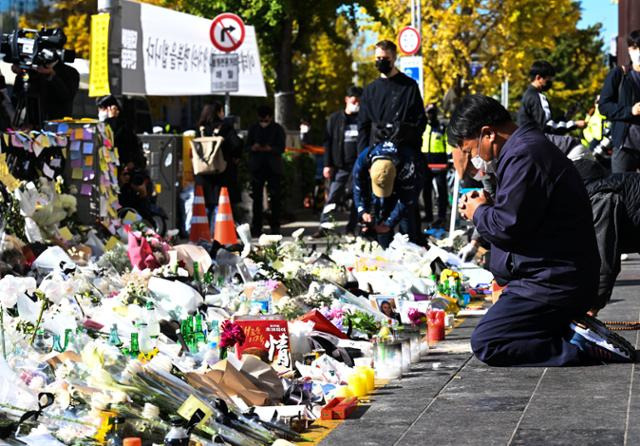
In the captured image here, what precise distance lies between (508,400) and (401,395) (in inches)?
25.2

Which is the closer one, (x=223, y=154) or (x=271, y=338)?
(x=271, y=338)

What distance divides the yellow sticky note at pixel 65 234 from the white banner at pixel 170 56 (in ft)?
36.2

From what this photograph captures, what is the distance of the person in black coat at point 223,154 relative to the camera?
1855 cm

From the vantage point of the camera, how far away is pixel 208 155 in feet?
60.4

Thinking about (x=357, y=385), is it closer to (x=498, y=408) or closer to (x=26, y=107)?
(x=498, y=408)

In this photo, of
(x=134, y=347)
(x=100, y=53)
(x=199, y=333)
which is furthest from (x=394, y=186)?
(x=134, y=347)

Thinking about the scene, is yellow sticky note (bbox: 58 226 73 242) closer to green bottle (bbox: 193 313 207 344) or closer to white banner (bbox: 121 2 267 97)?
green bottle (bbox: 193 313 207 344)

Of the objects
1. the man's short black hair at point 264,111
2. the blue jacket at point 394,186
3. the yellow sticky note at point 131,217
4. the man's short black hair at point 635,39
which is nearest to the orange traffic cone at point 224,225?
the yellow sticky note at point 131,217

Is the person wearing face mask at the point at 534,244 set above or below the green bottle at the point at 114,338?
above

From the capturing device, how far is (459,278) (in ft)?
38.0

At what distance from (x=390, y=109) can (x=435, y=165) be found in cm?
1004

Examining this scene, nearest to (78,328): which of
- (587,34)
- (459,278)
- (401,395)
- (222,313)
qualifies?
(222,313)

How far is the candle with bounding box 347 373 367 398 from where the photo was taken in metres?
7.07

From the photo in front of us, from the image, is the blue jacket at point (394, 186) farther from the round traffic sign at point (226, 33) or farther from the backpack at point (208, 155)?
the round traffic sign at point (226, 33)
